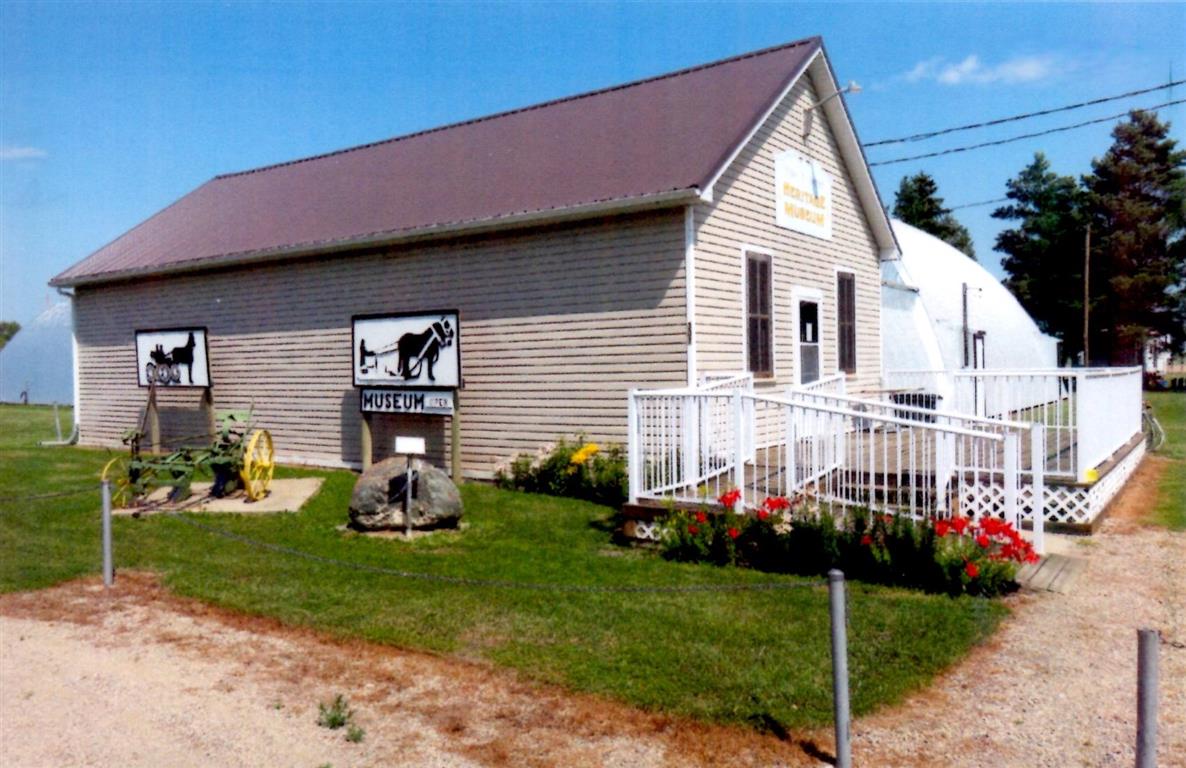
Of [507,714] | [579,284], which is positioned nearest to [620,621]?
[507,714]

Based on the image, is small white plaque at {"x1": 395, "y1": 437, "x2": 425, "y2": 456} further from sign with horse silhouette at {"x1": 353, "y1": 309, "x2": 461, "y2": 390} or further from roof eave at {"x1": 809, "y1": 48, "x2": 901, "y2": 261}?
roof eave at {"x1": 809, "y1": 48, "x2": 901, "y2": 261}

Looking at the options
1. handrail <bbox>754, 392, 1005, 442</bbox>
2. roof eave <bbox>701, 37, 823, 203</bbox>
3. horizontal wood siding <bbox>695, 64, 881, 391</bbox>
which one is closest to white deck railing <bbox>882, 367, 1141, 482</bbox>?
horizontal wood siding <bbox>695, 64, 881, 391</bbox>

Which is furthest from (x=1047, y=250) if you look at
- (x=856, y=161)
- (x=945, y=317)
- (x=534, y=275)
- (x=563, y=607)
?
(x=563, y=607)

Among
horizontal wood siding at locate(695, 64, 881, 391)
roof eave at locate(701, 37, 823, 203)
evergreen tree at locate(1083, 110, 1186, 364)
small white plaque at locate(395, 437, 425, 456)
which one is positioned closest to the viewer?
small white plaque at locate(395, 437, 425, 456)

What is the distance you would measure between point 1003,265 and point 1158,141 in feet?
37.9

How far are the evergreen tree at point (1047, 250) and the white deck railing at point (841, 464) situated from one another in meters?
47.7

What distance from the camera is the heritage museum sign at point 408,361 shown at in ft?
44.1

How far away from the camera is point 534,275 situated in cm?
1301

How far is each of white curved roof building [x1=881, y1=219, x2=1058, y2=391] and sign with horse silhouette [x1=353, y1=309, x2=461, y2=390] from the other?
11196mm

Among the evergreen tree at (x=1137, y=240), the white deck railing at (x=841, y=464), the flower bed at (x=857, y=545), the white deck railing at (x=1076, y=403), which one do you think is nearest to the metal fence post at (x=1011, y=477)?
the white deck railing at (x=841, y=464)

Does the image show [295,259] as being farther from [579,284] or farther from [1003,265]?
[1003,265]

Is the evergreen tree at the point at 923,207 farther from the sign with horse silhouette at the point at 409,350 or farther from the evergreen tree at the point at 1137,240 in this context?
the sign with horse silhouette at the point at 409,350

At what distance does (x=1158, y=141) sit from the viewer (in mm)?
52062

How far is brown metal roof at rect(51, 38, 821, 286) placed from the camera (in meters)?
12.7
